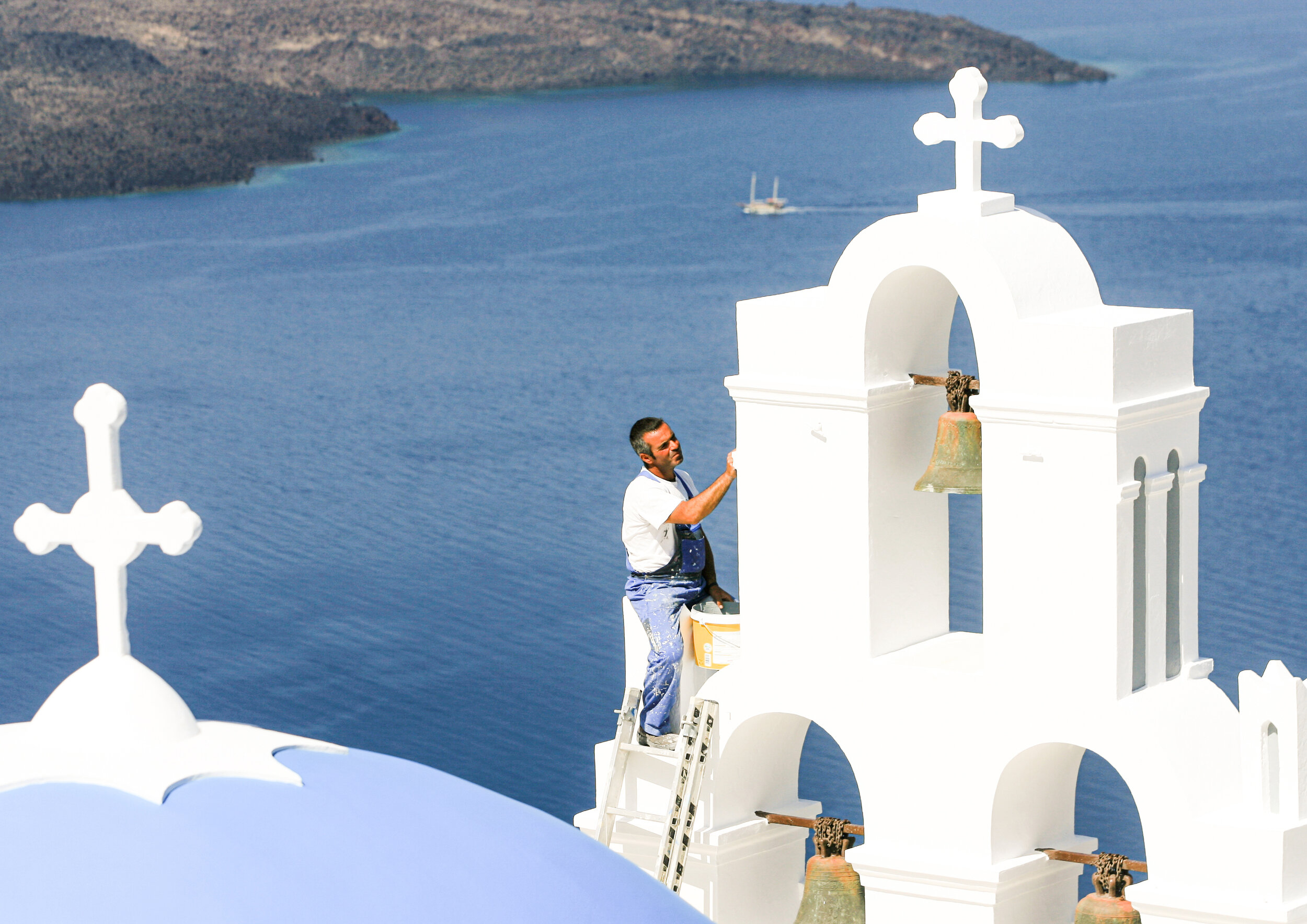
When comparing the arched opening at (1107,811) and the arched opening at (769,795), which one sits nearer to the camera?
the arched opening at (769,795)

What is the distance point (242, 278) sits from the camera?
43.6 m

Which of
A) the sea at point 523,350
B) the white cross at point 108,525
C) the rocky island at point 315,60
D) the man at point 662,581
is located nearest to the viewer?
the white cross at point 108,525

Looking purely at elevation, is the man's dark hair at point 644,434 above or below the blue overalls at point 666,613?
above

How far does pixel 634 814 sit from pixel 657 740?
296mm

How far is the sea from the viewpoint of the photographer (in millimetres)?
24719

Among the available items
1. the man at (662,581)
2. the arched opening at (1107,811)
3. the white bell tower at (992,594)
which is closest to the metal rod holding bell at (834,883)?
the white bell tower at (992,594)

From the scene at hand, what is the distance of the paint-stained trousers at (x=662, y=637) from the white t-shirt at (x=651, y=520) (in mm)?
88

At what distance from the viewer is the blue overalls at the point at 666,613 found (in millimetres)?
8102

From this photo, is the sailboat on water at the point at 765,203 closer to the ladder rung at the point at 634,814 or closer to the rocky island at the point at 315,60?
the rocky island at the point at 315,60

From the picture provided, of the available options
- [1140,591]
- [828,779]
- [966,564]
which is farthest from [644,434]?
[966,564]

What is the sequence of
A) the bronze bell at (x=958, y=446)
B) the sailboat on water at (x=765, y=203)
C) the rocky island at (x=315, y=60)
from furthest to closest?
1. the sailboat on water at (x=765, y=203)
2. the rocky island at (x=315, y=60)
3. the bronze bell at (x=958, y=446)

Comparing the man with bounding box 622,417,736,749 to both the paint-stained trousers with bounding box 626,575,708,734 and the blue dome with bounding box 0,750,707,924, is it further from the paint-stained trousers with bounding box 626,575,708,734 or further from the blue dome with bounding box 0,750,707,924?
the blue dome with bounding box 0,750,707,924

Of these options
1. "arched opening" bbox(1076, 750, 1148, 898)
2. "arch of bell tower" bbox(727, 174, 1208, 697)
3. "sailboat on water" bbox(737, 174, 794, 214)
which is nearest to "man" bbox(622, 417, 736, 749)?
"arch of bell tower" bbox(727, 174, 1208, 697)

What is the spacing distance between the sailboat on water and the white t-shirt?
1502 inches
